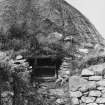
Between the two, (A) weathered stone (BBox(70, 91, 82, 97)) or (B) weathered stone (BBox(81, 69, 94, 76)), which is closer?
(A) weathered stone (BBox(70, 91, 82, 97))

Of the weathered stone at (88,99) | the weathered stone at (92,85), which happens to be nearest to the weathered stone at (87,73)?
the weathered stone at (92,85)

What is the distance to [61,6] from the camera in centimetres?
1170

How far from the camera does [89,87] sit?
277 inches

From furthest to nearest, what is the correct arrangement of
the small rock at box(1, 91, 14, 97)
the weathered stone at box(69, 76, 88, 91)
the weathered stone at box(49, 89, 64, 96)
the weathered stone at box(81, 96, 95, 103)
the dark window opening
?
1. the dark window opening
2. the weathered stone at box(49, 89, 64, 96)
3. the small rock at box(1, 91, 14, 97)
4. the weathered stone at box(69, 76, 88, 91)
5. the weathered stone at box(81, 96, 95, 103)

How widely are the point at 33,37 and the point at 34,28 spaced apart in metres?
0.59

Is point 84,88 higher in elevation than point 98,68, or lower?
lower

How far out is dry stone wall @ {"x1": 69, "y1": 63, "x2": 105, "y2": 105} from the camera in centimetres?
691

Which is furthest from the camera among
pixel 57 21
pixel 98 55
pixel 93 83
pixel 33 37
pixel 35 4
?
pixel 35 4

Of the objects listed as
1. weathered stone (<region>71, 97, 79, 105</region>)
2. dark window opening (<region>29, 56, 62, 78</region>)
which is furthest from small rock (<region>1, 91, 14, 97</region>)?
weathered stone (<region>71, 97, 79, 105</region>)

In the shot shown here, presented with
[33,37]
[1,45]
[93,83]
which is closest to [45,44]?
[33,37]

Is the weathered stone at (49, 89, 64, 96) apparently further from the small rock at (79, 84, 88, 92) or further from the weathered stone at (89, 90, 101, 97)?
the weathered stone at (89, 90, 101, 97)

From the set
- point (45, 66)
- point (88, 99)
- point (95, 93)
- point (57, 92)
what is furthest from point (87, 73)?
point (45, 66)

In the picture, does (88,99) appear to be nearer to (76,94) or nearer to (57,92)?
(76,94)

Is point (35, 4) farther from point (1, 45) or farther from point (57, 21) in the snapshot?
point (1, 45)
